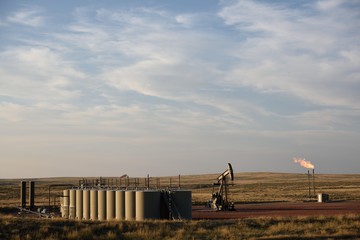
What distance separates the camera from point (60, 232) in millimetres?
24516

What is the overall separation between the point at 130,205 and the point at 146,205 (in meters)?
1.10

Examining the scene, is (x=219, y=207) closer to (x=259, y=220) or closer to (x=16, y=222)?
(x=259, y=220)

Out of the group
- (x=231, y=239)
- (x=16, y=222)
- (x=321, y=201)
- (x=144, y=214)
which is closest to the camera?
(x=231, y=239)

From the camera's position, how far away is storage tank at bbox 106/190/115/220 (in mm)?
33812

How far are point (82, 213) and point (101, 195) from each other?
295cm

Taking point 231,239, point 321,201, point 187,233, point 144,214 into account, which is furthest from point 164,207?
point 321,201

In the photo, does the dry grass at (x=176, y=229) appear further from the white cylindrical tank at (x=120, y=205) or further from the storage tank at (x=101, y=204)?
the storage tank at (x=101, y=204)

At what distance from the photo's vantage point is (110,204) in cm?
3400

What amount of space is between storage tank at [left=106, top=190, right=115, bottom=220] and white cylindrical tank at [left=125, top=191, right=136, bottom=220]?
1.18 meters

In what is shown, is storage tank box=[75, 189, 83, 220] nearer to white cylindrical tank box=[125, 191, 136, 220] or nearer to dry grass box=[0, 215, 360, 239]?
white cylindrical tank box=[125, 191, 136, 220]

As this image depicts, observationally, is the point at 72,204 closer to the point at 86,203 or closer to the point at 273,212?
the point at 86,203

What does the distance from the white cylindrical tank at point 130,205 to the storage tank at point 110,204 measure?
3.88ft

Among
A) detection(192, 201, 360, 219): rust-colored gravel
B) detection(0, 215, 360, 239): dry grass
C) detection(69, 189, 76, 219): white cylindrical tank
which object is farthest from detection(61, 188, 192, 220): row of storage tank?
detection(0, 215, 360, 239): dry grass

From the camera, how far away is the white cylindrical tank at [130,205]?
107 ft
